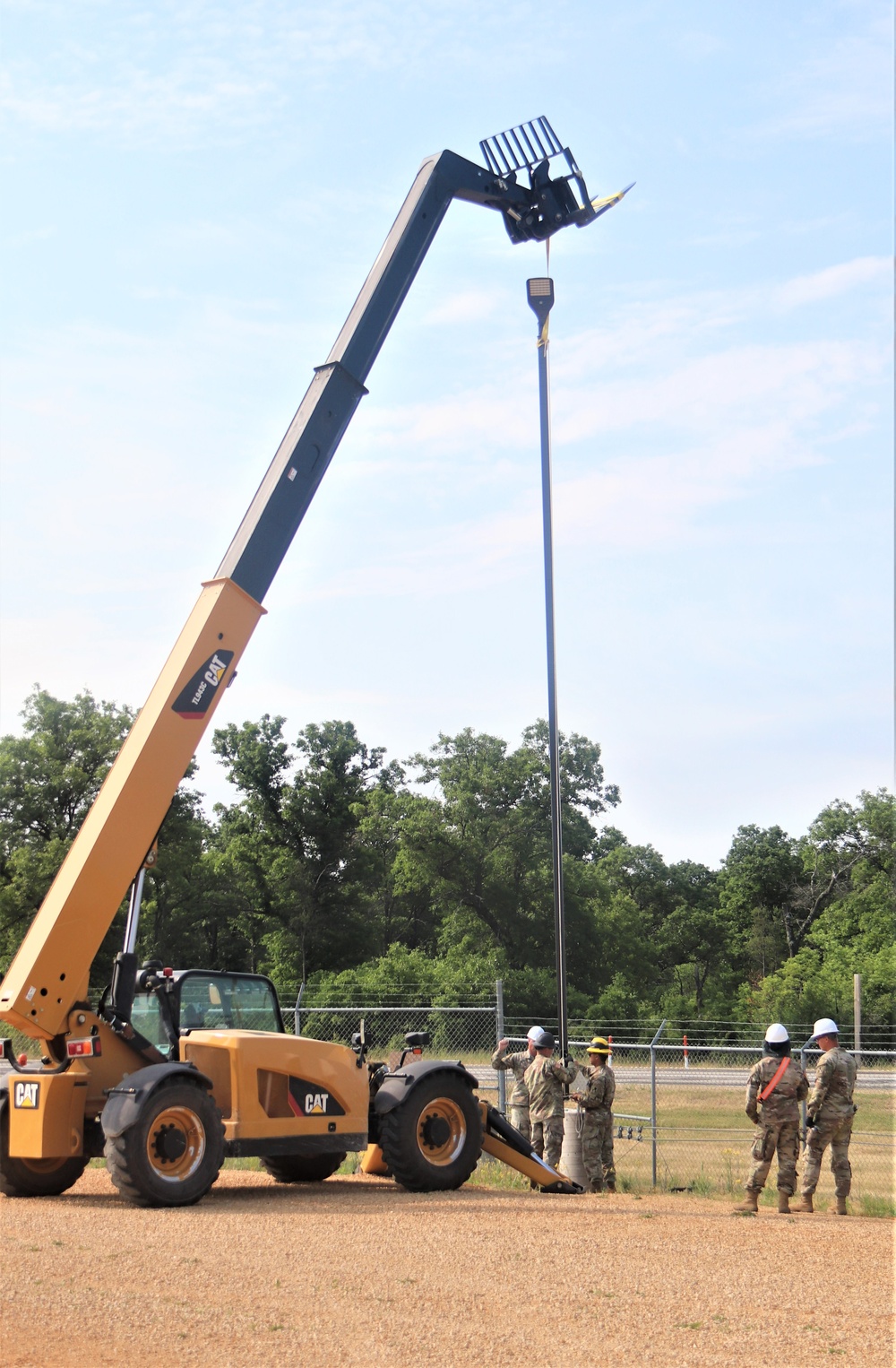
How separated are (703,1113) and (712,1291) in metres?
19.2

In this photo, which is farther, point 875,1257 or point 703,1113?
point 703,1113

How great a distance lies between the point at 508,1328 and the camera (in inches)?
277

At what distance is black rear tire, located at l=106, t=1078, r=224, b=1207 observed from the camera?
10.0 m

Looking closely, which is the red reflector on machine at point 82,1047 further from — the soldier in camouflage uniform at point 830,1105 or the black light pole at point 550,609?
the soldier in camouflage uniform at point 830,1105

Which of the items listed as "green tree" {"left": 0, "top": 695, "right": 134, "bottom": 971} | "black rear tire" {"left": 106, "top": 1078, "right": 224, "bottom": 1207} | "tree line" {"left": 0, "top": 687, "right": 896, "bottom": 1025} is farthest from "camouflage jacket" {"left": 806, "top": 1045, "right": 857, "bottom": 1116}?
"green tree" {"left": 0, "top": 695, "right": 134, "bottom": 971}

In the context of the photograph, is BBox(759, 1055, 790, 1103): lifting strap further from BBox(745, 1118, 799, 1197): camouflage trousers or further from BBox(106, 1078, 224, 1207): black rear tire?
BBox(106, 1078, 224, 1207): black rear tire

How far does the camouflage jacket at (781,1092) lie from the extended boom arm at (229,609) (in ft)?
18.6

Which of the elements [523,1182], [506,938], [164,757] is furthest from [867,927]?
[164,757]

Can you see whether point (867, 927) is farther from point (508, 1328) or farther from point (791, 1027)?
point (508, 1328)

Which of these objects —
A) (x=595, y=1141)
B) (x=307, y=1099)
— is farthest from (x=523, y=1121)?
(x=307, y=1099)

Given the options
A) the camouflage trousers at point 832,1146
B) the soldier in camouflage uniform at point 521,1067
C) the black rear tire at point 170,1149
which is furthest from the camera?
the soldier in camouflage uniform at point 521,1067

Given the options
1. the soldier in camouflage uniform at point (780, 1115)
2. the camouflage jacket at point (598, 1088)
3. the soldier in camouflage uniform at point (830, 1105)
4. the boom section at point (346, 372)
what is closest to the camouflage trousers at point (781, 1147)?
the soldier in camouflage uniform at point (780, 1115)

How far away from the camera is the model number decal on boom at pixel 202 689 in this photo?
37.4ft

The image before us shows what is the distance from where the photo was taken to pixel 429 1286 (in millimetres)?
7859
